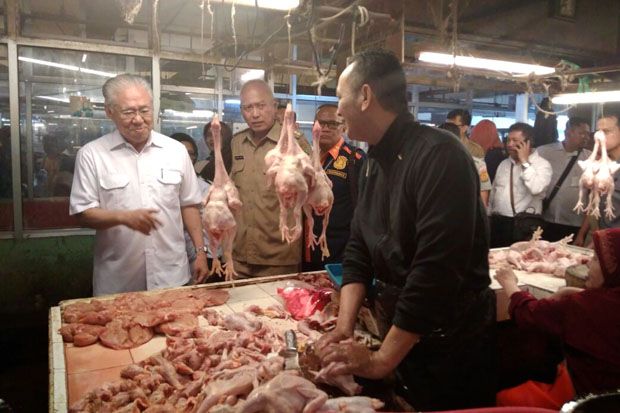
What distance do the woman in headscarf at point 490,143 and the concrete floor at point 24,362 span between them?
7.74 metres

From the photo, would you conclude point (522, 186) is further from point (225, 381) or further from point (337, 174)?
→ point (225, 381)

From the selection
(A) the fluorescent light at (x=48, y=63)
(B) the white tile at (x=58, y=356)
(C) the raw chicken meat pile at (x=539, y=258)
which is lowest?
(B) the white tile at (x=58, y=356)

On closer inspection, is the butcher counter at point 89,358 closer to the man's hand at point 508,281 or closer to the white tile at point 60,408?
the white tile at point 60,408

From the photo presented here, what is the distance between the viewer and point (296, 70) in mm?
7527

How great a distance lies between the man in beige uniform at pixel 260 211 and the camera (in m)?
4.75

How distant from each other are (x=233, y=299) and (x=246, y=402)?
1.78 meters

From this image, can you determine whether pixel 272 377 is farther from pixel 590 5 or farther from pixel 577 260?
pixel 590 5

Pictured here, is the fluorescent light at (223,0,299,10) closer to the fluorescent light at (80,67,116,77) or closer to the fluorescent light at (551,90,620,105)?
the fluorescent light at (551,90,620,105)

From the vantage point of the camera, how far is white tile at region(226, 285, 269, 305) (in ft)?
12.3

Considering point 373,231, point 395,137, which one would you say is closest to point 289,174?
point 373,231

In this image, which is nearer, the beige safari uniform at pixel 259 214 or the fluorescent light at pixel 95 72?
the beige safari uniform at pixel 259 214

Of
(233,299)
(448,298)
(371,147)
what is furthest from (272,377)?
(233,299)

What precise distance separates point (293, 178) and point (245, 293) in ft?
3.70

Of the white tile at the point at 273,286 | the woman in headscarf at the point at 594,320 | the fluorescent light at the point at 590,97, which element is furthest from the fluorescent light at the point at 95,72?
the woman in headscarf at the point at 594,320
